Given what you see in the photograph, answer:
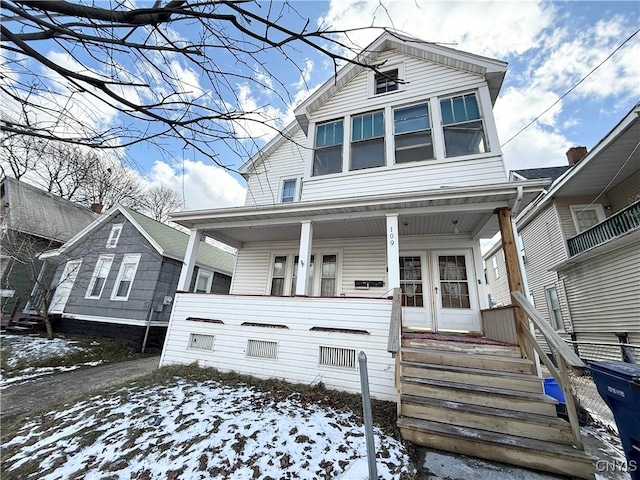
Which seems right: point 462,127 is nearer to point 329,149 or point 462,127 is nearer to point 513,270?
point 329,149

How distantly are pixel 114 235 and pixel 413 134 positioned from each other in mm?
11437

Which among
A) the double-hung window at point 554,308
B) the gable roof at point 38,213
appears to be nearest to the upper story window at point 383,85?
the double-hung window at point 554,308

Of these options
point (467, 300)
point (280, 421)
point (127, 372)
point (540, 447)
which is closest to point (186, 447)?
point (280, 421)

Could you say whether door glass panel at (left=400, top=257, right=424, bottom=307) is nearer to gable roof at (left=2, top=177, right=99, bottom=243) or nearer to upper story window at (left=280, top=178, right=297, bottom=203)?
upper story window at (left=280, top=178, right=297, bottom=203)

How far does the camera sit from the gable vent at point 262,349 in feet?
16.3

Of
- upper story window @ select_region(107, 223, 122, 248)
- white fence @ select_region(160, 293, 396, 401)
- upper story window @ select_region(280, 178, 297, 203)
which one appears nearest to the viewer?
white fence @ select_region(160, 293, 396, 401)

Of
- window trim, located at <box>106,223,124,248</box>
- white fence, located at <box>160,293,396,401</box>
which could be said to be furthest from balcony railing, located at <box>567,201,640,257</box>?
window trim, located at <box>106,223,124,248</box>

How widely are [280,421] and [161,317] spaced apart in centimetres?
756

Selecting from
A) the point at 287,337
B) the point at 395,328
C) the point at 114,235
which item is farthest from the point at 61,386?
the point at 114,235

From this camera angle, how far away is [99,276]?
970cm

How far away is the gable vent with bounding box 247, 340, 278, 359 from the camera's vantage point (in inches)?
195

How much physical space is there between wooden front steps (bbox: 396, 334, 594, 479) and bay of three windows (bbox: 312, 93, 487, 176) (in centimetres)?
421

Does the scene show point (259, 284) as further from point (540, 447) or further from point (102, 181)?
point (540, 447)

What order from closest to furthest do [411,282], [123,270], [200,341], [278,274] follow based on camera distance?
1. [200,341]
2. [411,282]
3. [278,274]
4. [123,270]
